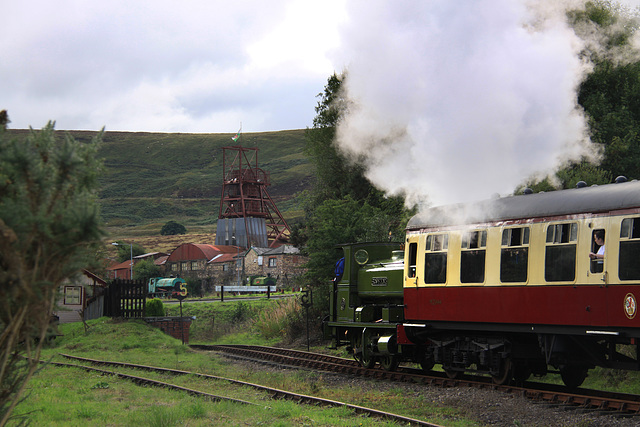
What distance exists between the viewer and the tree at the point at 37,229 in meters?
5.37

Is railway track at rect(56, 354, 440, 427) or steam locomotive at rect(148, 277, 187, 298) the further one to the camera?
steam locomotive at rect(148, 277, 187, 298)

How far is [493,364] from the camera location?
529 inches

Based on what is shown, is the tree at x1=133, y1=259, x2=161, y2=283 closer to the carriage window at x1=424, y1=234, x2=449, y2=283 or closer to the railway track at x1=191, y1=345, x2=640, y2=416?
the railway track at x1=191, y1=345, x2=640, y2=416

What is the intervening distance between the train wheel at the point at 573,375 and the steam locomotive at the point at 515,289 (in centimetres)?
2

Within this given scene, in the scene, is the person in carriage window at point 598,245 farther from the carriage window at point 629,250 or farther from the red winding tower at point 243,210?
the red winding tower at point 243,210

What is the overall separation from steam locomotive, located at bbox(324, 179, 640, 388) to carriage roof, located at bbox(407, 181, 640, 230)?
0.02 metres

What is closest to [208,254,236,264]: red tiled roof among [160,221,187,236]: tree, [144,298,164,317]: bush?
[144,298,164,317]: bush

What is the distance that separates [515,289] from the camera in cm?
1230

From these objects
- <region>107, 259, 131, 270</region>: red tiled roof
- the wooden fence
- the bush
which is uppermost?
the wooden fence

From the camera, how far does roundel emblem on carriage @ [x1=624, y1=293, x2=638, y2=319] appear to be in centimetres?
1030

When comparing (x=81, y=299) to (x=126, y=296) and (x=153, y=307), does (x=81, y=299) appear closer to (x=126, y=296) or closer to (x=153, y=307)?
(x=153, y=307)

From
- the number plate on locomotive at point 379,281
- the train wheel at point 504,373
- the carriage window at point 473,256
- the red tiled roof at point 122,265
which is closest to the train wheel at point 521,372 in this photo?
A: the train wheel at point 504,373

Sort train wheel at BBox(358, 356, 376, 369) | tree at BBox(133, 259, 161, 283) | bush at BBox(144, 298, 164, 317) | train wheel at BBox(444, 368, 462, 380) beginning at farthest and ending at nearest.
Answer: tree at BBox(133, 259, 161, 283)
bush at BBox(144, 298, 164, 317)
train wheel at BBox(358, 356, 376, 369)
train wheel at BBox(444, 368, 462, 380)

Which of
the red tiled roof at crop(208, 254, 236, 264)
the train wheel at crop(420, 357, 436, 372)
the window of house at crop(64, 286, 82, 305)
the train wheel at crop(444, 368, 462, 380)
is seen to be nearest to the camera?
the train wheel at crop(444, 368, 462, 380)
